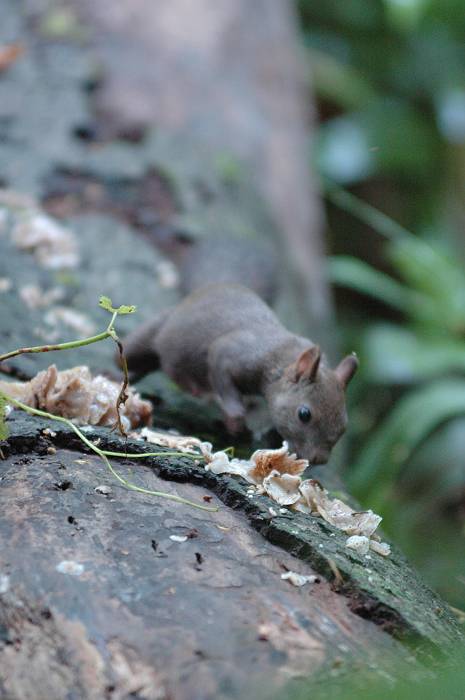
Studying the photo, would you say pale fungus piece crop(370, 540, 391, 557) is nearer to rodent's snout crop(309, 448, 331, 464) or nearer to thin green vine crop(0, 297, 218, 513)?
thin green vine crop(0, 297, 218, 513)

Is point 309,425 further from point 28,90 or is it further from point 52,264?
point 28,90

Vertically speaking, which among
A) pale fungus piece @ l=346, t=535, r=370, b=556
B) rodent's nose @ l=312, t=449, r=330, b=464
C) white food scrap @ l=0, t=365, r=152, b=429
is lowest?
rodent's nose @ l=312, t=449, r=330, b=464

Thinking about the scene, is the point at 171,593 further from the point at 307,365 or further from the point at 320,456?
the point at 307,365

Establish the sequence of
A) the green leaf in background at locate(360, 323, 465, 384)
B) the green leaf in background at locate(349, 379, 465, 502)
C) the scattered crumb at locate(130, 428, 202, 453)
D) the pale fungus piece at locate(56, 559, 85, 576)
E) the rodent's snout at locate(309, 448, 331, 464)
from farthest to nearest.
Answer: the green leaf in background at locate(360, 323, 465, 384) → the green leaf in background at locate(349, 379, 465, 502) → the rodent's snout at locate(309, 448, 331, 464) → the scattered crumb at locate(130, 428, 202, 453) → the pale fungus piece at locate(56, 559, 85, 576)

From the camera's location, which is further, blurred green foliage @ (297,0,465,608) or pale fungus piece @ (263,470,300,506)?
blurred green foliage @ (297,0,465,608)

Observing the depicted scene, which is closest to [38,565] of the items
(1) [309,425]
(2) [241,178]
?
(1) [309,425]

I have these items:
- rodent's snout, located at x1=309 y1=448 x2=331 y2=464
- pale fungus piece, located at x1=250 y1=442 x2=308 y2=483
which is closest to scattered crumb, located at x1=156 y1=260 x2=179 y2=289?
rodent's snout, located at x1=309 y1=448 x2=331 y2=464

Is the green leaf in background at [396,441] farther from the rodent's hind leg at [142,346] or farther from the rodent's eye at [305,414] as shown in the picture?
the rodent's hind leg at [142,346]
